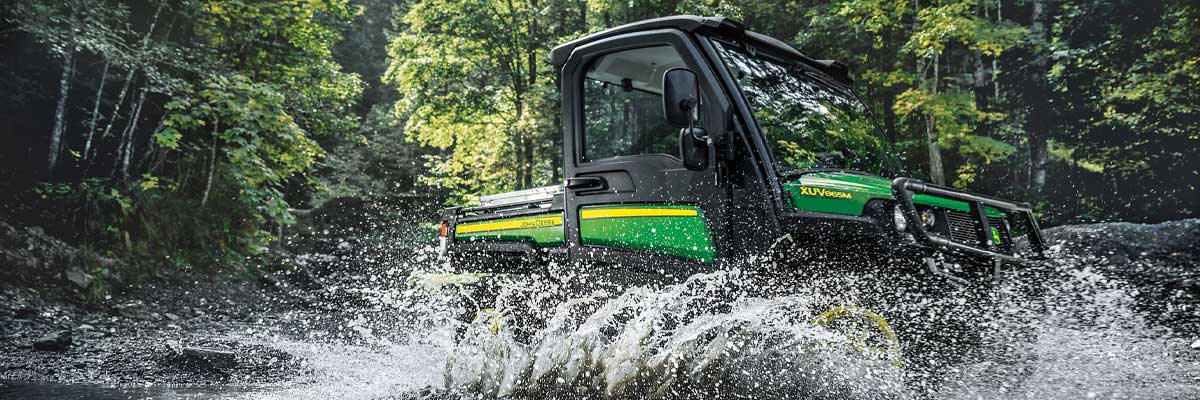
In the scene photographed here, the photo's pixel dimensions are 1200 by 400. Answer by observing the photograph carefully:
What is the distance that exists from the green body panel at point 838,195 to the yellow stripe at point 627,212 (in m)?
0.58

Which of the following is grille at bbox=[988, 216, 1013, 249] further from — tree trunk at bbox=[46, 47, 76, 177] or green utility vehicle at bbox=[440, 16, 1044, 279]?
tree trunk at bbox=[46, 47, 76, 177]

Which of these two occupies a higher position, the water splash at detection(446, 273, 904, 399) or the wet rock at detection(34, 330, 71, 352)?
the water splash at detection(446, 273, 904, 399)

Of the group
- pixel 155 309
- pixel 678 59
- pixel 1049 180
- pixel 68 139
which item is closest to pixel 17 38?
pixel 68 139

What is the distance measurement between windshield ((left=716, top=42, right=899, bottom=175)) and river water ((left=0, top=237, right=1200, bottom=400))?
0.79 metres

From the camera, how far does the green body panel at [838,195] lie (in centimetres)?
336

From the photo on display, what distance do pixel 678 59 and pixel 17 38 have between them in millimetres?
11652

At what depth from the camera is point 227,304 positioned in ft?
39.2

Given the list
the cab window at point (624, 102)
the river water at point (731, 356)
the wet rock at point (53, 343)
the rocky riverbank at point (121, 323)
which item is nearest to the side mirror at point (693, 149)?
the cab window at point (624, 102)

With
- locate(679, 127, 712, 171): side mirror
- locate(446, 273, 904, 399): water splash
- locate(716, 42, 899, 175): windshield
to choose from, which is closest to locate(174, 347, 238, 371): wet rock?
locate(446, 273, 904, 399): water splash

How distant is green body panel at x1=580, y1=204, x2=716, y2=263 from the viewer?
3.76 m

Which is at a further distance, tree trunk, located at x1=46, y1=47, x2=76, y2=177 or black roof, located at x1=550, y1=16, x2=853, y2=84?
tree trunk, located at x1=46, y1=47, x2=76, y2=177

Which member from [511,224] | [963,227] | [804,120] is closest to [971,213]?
[963,227]

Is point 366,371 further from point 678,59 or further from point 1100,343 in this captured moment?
point 1100,343

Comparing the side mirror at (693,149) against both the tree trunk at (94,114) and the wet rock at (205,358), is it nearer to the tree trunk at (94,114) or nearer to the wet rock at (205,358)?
the wet rock at (205,358)
